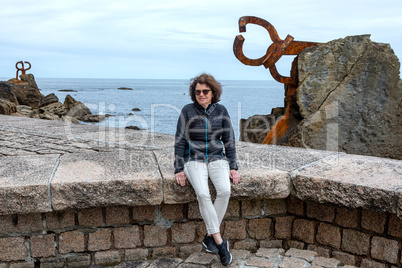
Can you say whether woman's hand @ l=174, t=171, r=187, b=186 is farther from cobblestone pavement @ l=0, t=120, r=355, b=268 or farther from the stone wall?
cobblestone pavement @ l=0, t=120, r=355, b=268

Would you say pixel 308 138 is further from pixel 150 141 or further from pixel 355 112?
pixel 150 141

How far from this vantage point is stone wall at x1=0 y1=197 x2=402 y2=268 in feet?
9.71

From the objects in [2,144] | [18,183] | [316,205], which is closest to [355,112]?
[316,205]

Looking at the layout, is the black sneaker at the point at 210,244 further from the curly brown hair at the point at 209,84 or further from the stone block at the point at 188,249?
the curly brown hair at the point at 209,84

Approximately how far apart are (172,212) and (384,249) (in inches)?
62.2

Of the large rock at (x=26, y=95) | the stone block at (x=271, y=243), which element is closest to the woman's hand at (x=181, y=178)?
the stone block at (x=271, y=243)

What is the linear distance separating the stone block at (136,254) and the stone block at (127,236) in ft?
0.14

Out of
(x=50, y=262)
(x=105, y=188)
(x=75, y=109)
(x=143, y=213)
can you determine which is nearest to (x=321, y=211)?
(x=143, y=213)

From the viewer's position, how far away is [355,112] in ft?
16.0

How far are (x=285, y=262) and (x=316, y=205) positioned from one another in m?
0.52

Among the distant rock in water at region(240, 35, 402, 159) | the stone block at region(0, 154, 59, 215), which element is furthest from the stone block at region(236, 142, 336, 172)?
the stone block at region(0, 154, 59, 215)

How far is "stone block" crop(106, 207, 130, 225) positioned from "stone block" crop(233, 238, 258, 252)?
907 mm

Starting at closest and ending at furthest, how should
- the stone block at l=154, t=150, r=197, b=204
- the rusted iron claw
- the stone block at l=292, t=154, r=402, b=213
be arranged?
the stone block at l=292, t=154, r=402, b=213 → the stone block at l=154, t=150, r=197, b=204 → the rusted iron claw

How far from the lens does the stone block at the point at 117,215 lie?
306 centimetres
